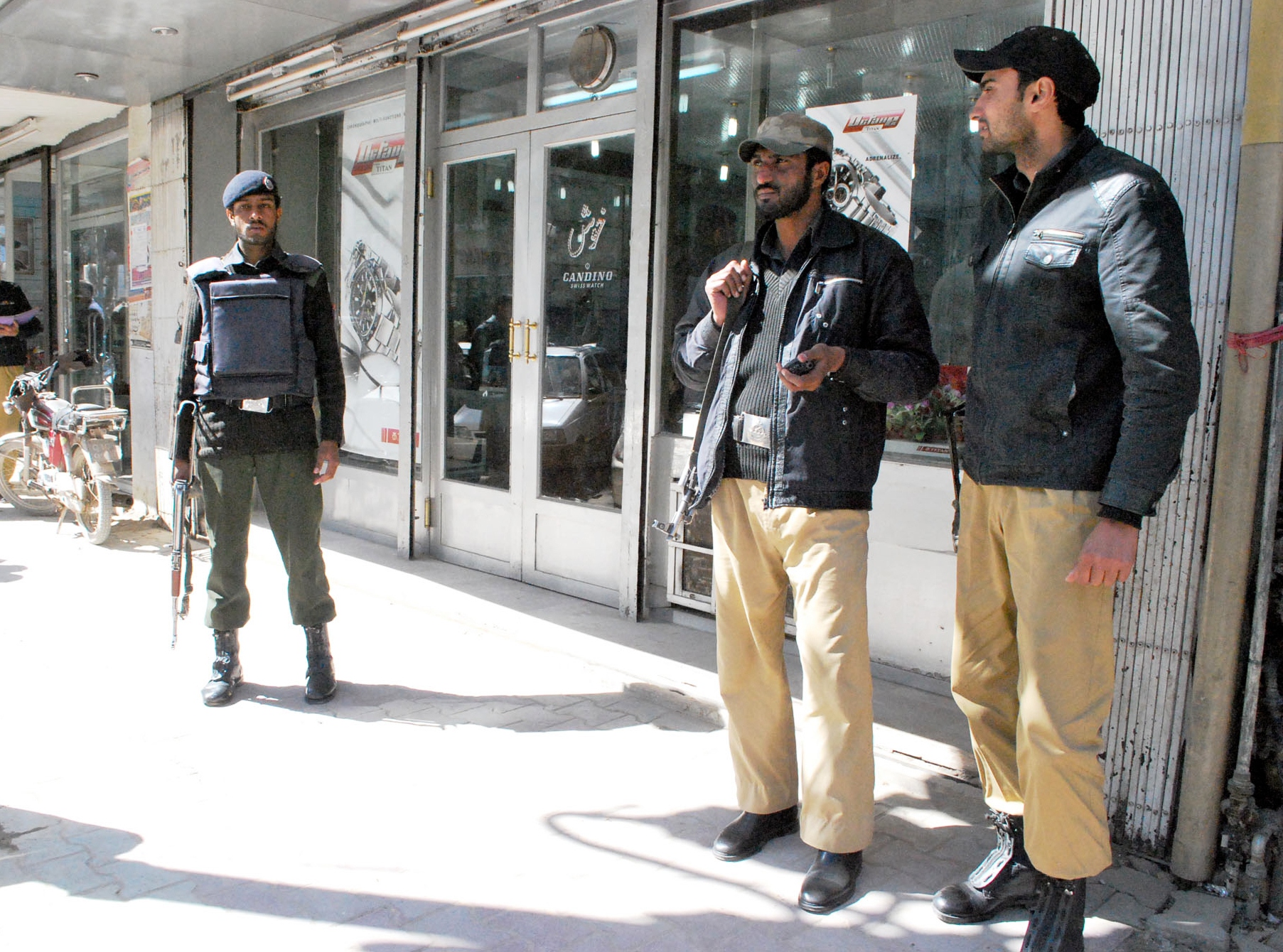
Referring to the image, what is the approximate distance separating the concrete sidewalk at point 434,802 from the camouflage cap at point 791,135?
1.99 meters

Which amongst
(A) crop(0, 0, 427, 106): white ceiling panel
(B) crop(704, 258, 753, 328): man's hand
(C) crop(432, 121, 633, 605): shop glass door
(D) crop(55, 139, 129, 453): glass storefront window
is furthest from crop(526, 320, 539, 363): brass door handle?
(D) crop(55, 139, 129, 453): glass storefront window

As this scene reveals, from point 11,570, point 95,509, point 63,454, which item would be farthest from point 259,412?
point 63,454

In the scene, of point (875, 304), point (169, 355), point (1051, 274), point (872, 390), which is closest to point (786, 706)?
point (872, 390)

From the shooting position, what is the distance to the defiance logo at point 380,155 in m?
6.86

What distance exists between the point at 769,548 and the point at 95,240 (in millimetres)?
9456

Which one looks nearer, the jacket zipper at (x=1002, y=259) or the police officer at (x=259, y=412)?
the jacket zipper at (x=1002, y=259)

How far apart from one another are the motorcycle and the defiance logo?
263 cm

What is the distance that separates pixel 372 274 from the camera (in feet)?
23.6

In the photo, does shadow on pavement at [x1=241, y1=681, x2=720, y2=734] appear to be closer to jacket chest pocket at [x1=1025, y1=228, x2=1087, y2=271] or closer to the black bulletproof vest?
the black bulletproof vest

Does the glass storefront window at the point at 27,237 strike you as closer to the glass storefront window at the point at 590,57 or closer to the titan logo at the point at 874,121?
the glass storefront window at the point at 590,57

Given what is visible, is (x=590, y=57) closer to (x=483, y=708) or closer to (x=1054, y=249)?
(x=483, y=708)

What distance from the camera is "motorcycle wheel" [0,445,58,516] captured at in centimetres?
852

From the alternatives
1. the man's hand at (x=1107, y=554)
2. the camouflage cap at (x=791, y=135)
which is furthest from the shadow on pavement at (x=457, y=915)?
the camouflage cap at (x=791, y=135)

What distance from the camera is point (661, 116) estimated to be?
508cm
